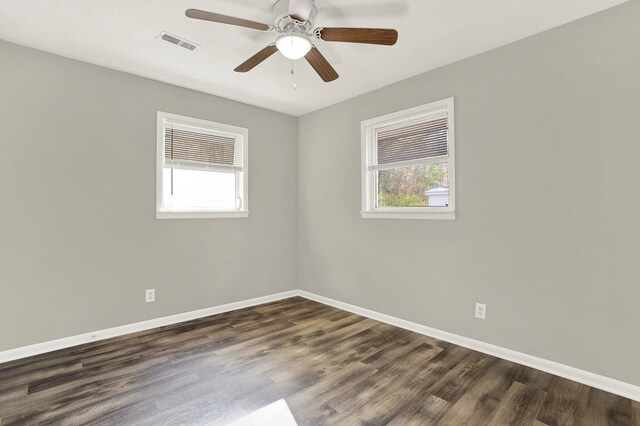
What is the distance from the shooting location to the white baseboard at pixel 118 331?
259 centimetres

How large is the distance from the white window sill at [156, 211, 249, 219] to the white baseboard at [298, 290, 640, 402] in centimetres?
194

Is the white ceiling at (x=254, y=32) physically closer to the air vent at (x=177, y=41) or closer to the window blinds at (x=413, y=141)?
the air vent at (x=177, y=41)

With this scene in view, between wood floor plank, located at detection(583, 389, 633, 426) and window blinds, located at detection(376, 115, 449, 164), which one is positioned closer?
wood floor plank, located at detection(583, 389, 633, 426)

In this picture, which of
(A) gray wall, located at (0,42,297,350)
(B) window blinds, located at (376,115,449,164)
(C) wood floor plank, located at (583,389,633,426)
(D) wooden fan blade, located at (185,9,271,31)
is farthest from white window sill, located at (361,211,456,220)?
(D) wooden fan blade, located at (185,9,271,31)

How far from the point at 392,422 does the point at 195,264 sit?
105 inches

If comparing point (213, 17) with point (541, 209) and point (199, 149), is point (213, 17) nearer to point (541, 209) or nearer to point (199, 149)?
point (199, 149)

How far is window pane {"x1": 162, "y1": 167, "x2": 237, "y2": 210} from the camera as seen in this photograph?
3490 mm

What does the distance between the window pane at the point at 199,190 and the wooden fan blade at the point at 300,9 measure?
89.5 inches

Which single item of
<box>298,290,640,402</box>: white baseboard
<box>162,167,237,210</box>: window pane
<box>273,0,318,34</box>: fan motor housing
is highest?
<box>273,0,318,34</box>: fan motor housing

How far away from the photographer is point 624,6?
210 centimetres

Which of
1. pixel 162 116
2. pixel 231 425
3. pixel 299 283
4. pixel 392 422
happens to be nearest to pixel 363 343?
pixel 392 422

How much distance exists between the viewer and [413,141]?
3330 mm

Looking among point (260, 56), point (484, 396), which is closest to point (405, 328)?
point (484, 396)

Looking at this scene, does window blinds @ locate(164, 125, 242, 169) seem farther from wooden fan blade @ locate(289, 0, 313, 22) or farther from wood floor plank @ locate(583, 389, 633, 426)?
wood floor plank @ locate(583, 389, 633, 426)
